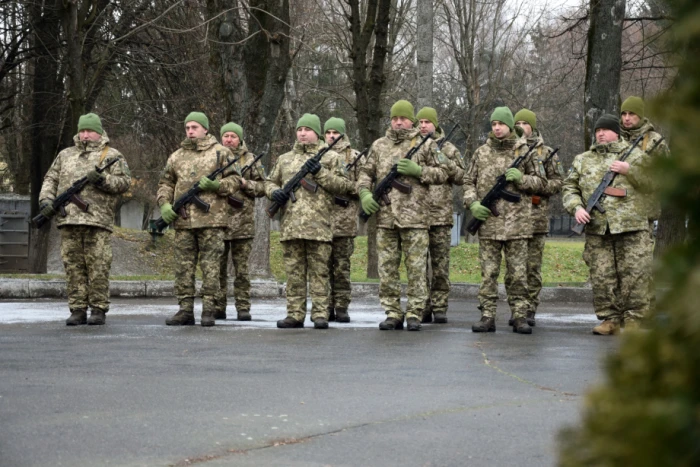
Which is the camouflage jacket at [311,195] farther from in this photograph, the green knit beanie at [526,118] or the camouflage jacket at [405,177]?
the green knit beanie at [526,118]

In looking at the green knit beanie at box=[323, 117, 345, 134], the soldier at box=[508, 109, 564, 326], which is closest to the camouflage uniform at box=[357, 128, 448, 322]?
the soldier at box=[508, 109, 564, 326]

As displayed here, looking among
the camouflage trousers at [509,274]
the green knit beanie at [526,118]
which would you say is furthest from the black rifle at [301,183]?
the green knit beanie at [526,118]

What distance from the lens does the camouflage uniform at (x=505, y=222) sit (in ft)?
37.3

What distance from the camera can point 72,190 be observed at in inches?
458

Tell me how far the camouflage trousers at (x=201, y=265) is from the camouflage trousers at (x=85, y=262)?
768 mm

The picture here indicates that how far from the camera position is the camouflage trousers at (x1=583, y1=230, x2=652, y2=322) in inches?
435

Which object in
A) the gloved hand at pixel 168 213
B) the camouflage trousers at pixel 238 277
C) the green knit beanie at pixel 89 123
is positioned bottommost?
the camouflage trousers at pixel 238 277

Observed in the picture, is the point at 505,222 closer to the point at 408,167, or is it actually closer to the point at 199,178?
the point at 408,167

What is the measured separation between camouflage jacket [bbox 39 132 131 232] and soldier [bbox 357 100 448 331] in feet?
8.39

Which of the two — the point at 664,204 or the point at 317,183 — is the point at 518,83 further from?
the point at 664,204

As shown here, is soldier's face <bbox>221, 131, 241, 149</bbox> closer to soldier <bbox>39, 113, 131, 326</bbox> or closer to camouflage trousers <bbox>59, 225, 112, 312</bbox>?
soldier <bbox>39, 113, 131, 326</bbox>

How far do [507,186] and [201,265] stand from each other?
3.36m

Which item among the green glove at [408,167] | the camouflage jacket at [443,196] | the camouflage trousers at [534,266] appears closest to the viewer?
the green glove at [408,167]

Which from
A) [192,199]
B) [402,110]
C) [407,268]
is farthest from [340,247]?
[402,110]
